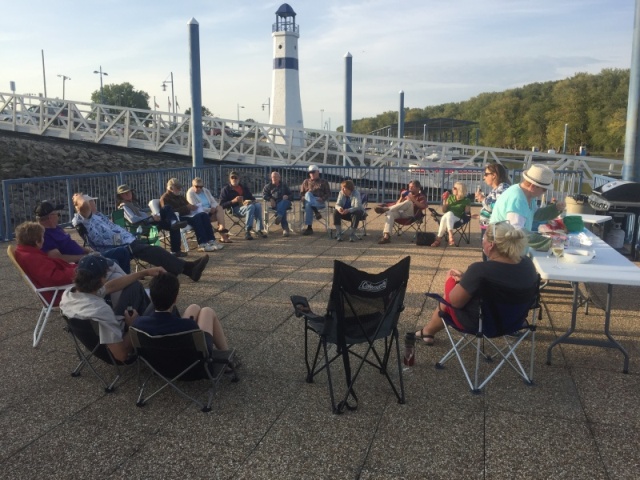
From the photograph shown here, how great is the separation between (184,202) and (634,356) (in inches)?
244

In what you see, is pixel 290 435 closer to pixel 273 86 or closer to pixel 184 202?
pixel 184 202

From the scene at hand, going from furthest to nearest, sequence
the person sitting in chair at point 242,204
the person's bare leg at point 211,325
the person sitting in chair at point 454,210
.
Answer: the person sitting in chair at point 242,204
the person sitting in chair at point 454,210
the person's bare leg at point 211,325

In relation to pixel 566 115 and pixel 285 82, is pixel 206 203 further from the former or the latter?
pixel 566 115

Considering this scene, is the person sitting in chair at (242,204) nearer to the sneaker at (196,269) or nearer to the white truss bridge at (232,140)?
the sneaker at (196,269)

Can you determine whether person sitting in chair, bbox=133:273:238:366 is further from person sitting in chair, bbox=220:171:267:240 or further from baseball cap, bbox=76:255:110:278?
person sitting in chair, bbox=220:171:267:240

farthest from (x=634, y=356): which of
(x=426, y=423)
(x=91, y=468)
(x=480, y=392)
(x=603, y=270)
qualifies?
(x=91, y=468)

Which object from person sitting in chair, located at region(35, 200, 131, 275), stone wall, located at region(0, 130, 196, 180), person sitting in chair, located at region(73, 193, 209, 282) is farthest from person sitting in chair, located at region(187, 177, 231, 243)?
stone wall, located at region(0, 130, 196, 180)

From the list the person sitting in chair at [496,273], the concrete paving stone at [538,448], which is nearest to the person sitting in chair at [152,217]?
the person sitting in chair at [496,273]

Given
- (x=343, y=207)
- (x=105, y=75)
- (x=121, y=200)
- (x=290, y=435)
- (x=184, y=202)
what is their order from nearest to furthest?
(x=290, y=435)
(x=121, y=200)
(x=184, y=202)
(x=343, y=207)
(x=105, y=75)

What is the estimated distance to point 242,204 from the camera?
9555 millimetres

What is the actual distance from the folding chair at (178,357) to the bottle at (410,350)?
1309 millimetres

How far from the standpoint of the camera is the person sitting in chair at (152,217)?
286 inches

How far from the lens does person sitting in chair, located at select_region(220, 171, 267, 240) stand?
9375mm

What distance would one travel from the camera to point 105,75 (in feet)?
216
